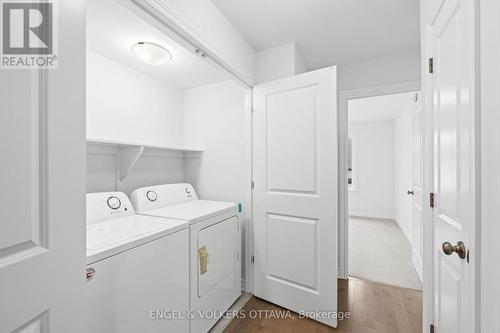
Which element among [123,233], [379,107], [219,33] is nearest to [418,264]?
[379,107]

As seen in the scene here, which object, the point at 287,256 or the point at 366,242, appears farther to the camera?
the point at 366,242

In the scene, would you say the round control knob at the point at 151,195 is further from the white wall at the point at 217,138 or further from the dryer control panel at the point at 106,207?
the white wall at the point at 217,138

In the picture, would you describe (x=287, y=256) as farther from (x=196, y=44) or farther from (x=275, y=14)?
(x=275, y=14)

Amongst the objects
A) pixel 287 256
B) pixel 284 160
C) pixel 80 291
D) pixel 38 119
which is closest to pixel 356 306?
pixel 287 256

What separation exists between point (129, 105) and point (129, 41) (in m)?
0.62

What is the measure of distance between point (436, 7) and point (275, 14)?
1.05 meters

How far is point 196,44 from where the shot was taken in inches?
57.4

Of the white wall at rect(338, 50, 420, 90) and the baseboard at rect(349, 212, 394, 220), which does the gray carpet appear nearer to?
the baseboard at rect(349, 212, 394, 220)

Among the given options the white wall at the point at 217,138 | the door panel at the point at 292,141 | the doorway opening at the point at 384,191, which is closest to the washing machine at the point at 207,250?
the white wall at the point at 217,138

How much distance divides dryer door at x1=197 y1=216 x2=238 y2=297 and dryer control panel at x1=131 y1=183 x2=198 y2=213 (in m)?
0.61

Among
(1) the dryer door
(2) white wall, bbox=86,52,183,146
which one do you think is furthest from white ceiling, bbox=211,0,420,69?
(1) the dryer door

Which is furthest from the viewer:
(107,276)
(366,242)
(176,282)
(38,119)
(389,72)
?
(366,242)

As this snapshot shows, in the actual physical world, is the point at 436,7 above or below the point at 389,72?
below

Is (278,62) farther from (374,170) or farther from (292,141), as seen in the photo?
(374,170)
